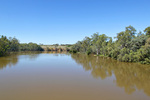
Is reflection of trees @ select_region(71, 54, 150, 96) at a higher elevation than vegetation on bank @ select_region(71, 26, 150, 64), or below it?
below

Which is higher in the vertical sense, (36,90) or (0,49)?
(0,49)

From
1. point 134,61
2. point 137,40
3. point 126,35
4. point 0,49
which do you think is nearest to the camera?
point 134,61

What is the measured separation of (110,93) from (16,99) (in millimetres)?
5753

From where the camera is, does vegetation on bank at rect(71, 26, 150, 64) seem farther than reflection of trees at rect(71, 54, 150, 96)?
Yes

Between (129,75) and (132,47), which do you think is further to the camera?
(132,47)

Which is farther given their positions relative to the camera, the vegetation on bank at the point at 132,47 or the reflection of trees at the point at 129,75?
the vegetation on bank at the point at 132,47

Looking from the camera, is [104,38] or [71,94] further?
[104,38]

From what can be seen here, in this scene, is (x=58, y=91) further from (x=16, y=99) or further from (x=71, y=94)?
(x=16, y=99)

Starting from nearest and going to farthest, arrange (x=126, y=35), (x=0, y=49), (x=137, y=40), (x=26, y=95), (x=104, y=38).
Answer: (x=26, y=95) → (x=137, y=40) → (x=126, y=35) → (x=0, y=49) → (x=104, y=38)

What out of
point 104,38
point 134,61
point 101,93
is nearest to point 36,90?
point 101,93

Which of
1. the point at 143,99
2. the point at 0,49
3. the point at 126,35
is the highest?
the point at 126,35

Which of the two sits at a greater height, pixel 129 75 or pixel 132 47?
pixel 132 47

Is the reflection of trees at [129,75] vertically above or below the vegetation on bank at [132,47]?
below

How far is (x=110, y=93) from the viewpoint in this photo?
7.04 metres
